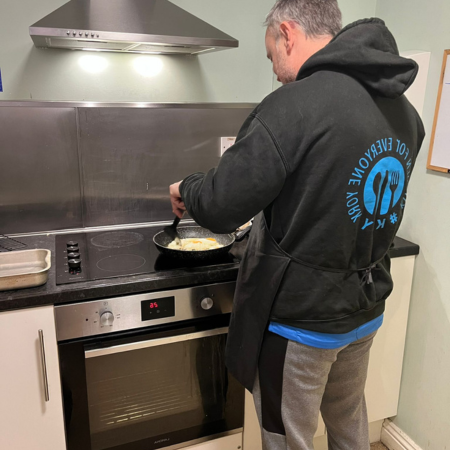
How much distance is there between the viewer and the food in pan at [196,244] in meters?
1.58

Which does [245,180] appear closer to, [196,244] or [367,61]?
[367,61]

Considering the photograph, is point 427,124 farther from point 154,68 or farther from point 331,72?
point 154,68

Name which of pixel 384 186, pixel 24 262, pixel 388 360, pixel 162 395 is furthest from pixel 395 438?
pixel 24 262

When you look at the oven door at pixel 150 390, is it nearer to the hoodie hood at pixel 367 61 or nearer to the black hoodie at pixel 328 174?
the black hoodie at pixel 328 174

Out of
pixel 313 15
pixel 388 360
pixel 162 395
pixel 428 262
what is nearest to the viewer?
pixel 313 15

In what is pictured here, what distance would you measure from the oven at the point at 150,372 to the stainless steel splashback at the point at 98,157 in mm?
659

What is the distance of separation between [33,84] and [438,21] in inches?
57.0

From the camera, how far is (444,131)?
1584mm

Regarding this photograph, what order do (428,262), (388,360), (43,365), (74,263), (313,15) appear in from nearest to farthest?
(313,15), (43,365), (74,263), (428,262), (388,360)

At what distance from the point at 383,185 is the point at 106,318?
32.7 inches

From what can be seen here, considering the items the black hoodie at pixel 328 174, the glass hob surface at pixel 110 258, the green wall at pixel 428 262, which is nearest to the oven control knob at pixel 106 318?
the glass hob surface at pixel 110 258

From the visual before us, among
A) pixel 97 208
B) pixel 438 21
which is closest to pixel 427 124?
pixel 438 21

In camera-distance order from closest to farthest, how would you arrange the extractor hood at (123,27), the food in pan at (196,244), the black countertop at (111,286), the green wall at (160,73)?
1. the black countertop at (111,286)
2. the extractor hood at (123,27)
3. the food in pan at (196,244)
4. the green wall at (160,73)

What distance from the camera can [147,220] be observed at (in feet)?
6.64
